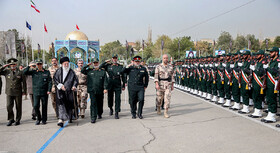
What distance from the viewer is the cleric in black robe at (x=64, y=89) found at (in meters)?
6.33

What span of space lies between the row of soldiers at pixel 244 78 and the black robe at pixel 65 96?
5.51 metres

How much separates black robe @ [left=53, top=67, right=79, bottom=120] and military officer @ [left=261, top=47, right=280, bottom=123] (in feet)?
18.2

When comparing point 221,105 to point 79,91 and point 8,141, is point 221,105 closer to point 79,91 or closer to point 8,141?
point 79,91

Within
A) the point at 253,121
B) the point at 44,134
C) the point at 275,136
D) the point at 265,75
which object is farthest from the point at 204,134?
the point at 44,134

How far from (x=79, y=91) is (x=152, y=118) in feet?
8.61

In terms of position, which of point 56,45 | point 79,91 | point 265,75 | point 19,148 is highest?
point 56,45

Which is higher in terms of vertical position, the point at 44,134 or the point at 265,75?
the point at 265,75

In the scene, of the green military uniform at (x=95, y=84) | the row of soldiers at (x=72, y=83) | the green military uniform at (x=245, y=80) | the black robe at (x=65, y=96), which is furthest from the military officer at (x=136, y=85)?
the green military uniform at (x=245, y=80)

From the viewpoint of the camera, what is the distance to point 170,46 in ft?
211

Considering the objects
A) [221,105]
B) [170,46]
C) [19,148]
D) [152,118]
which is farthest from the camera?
[170,46]

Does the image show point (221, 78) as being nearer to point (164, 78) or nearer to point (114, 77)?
point (164, 78)

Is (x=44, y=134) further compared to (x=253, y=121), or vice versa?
(x=253, y=121)

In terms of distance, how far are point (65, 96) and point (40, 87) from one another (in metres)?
0.81

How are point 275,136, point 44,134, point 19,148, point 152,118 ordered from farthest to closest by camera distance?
point 152,118 < point 44,134 < point 275,136 < point 19,148
